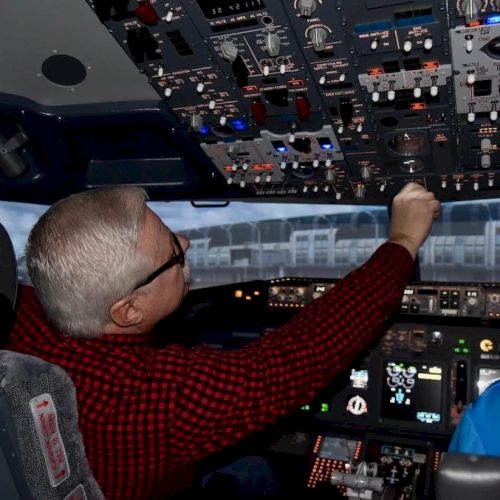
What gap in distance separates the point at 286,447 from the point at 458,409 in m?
1.06

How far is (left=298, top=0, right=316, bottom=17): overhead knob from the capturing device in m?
2.05

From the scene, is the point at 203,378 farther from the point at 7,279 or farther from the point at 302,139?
the point at 302,139

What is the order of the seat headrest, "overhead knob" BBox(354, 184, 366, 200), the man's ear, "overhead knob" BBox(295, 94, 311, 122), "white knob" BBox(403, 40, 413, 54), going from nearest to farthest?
the seat headrest
the man's ear
"white knob" BBox(403, 40, 413, 54)
"overhead knob" BBox(295, 94, 311, 122)
"overhead knob" BBox(354, 184, 366, 200)

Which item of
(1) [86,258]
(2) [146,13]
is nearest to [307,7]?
(2) [146,13]

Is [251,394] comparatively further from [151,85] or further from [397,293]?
[151,85]

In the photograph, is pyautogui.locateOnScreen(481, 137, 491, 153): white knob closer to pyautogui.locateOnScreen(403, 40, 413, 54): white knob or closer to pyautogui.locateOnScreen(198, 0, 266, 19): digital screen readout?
pyautogui.locateOnScreen(403, 40, 413, 54): white knob

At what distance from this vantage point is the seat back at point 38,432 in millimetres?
933

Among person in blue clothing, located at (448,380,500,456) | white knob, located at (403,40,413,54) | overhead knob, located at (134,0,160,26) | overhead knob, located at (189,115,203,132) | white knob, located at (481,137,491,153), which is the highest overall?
overhead knob, located at (134,0,160,26)

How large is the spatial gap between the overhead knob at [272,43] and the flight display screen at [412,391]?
2072mm

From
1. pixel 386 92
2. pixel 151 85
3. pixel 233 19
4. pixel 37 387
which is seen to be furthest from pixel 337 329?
pixel 151 85

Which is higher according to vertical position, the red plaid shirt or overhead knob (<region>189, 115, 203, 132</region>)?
overhead knob (<region>189, 115, 203, 132</region>)

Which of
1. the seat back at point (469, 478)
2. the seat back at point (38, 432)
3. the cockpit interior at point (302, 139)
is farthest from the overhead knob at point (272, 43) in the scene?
the seat back at point (469, 478)

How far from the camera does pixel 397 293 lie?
1109 millimetres

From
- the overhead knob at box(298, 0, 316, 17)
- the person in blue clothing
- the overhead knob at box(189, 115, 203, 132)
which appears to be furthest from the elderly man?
the overhead knob at box(189, 115, 203, 132)
